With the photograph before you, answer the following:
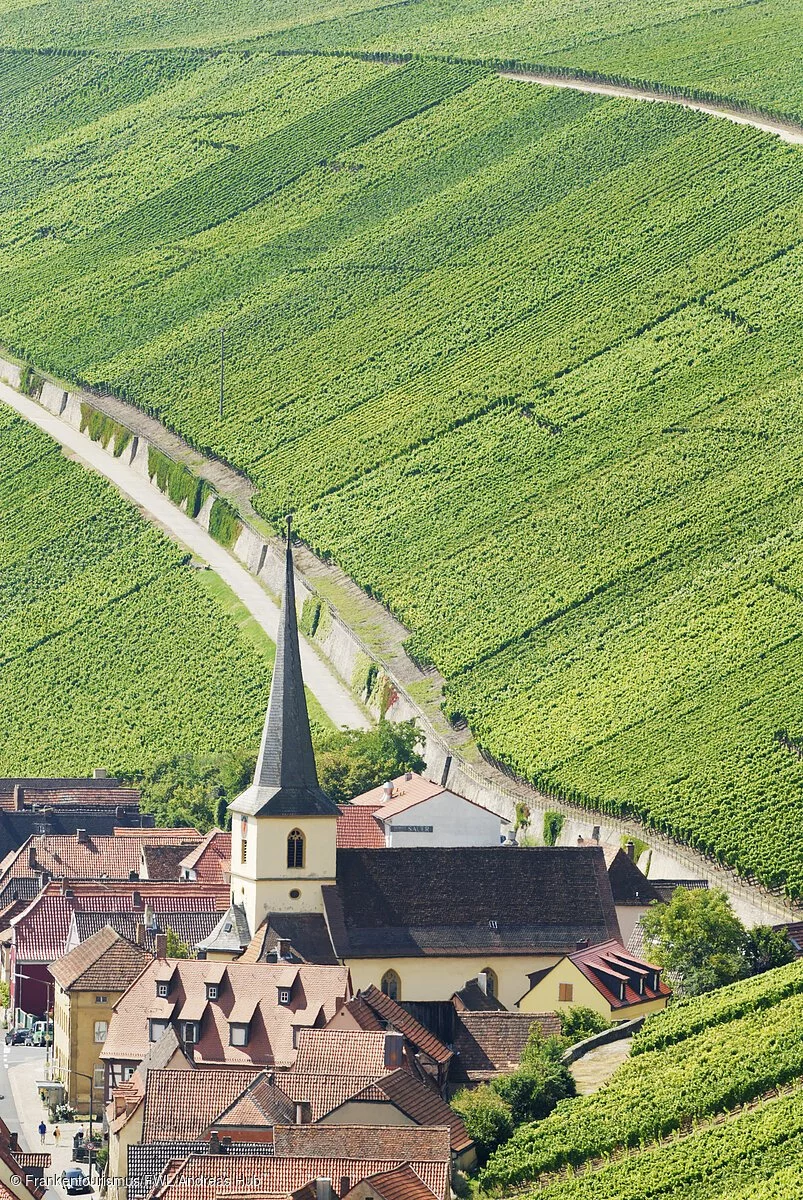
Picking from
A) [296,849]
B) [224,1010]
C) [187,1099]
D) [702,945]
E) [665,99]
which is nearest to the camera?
[187,1099]

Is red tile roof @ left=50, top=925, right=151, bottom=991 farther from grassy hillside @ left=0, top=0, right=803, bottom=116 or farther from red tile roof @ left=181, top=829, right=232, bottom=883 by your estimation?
grassy hillside @ left=0, top=0, right=803, bottom=116

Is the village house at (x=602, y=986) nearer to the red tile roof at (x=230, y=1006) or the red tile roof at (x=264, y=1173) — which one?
the red tile roof at (x=230, y=1006)

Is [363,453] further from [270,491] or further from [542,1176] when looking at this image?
[542,1176]

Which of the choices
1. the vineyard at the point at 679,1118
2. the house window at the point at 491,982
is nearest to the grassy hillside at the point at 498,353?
the house window at the point at 491,982

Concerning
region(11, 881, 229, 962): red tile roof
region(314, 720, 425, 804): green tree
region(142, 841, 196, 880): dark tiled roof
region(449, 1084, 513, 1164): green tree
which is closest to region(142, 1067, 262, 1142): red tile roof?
region(449, 1084, 513, 1164): green tree

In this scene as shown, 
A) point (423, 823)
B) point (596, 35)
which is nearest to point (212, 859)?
point (423, 823)

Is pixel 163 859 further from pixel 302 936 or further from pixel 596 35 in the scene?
pixel 596 35
